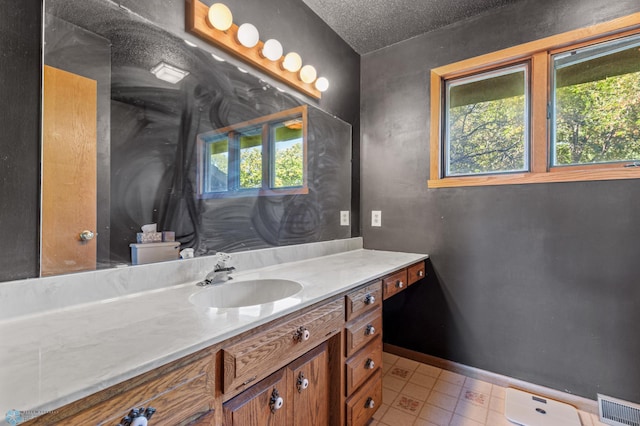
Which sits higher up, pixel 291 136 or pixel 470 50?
pixel 470 50

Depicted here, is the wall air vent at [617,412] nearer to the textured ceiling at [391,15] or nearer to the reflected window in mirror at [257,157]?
the reflected window in mirror at [257,157]

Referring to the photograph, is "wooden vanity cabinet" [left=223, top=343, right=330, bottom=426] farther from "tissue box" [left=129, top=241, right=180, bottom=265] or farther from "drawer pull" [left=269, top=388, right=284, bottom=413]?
"tissue box" [left=129, top=241, right=180, bottom=265]

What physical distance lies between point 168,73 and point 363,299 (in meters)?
1.26

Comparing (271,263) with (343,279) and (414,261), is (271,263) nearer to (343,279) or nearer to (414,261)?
(343,279)

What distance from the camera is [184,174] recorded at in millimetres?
1179

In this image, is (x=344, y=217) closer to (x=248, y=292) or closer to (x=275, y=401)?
(x=248, y=292)

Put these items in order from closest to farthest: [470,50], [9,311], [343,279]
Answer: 1. [9,311]
2. [343,279]
3. [470,50]

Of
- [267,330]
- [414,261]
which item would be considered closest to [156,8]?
[267,330]

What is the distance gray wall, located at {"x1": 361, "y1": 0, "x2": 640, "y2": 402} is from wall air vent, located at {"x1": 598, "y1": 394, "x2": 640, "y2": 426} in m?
0.04

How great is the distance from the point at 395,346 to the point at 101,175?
2.14 meters

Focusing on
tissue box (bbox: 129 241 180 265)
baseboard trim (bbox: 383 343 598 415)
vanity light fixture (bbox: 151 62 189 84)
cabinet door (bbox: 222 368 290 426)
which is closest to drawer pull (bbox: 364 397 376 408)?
cabinet door (bbox: 222 368 290 426)

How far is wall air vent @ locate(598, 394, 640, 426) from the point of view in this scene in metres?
1.43

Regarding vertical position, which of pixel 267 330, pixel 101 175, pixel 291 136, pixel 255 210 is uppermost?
pixel 291 136

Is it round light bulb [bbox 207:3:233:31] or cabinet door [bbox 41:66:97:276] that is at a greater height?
round light bulb [bbox 207:3:233:31]
